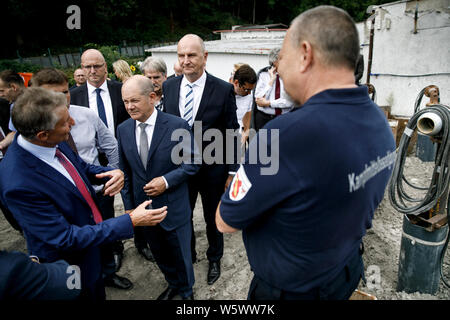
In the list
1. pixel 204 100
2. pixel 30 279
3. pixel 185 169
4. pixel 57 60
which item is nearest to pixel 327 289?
pixel 30 279

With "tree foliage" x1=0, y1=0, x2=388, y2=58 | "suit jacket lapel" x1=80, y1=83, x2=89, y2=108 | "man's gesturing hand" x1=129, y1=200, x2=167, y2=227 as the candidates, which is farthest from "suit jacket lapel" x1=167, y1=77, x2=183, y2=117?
"tree foliage" x1=0, y1=0, x2=388, y2=58

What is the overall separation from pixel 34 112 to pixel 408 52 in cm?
976

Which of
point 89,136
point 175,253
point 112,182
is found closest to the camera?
point 112,182

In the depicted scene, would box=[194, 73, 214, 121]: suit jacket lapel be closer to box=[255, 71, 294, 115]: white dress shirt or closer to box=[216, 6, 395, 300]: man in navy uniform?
box=[255, 71, 294, 115]: white dress shirt

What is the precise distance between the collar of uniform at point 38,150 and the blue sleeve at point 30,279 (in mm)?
739

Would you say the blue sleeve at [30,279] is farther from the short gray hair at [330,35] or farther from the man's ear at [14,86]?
the man's ear at [14,86]

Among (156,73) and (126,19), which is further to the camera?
(126,19)

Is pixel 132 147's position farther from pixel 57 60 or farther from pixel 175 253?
pixel 57 60

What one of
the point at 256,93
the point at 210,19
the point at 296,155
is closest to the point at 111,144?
the point at 256,93

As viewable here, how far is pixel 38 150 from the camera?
183cm

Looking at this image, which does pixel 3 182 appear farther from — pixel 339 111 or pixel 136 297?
pixel 136 297

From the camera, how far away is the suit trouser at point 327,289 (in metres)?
1.49

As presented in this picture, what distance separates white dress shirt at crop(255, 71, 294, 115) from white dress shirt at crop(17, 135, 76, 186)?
290cm

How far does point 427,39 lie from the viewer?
7.88m
